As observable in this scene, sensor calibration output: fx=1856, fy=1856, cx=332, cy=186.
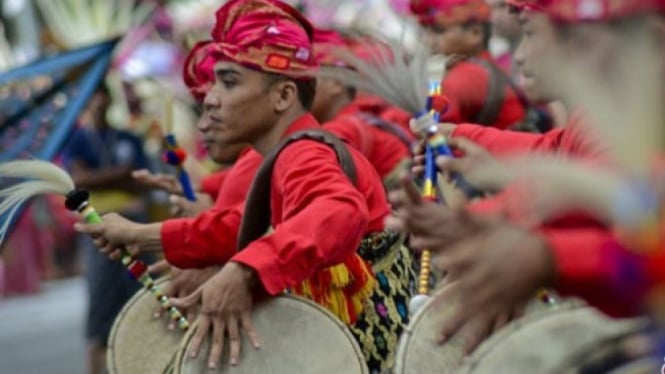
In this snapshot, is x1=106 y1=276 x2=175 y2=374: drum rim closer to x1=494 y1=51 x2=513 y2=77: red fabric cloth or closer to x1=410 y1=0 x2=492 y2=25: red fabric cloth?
x1=410 y1=0 x2=492 y2=25: red fabric cloth

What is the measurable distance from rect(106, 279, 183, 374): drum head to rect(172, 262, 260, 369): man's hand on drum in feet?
3.72

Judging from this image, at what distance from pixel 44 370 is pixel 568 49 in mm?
9869

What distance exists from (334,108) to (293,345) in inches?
119

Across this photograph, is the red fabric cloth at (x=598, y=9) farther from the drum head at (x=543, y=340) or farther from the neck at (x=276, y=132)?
the neck at (x=276, y=132)

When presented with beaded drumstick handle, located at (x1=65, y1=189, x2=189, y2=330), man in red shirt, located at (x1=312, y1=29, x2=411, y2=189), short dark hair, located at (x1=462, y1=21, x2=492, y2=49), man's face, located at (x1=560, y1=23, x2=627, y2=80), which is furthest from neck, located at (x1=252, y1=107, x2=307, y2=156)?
short dark hair, located at (x1=462, y1=21, x2=492, y2=49)

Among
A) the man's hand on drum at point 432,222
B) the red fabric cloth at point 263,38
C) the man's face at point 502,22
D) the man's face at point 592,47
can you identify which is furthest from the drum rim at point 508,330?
the man's face at point 502,22

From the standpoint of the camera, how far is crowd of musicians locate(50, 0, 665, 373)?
3.40m

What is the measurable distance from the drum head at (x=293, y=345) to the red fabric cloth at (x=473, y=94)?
2593mm

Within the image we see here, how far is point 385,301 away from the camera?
5.91 meters

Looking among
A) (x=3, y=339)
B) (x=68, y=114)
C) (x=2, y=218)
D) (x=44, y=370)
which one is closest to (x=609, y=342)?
(x=2, y=218)

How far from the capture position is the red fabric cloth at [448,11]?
827 centimetres

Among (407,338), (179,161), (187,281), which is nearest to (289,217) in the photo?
(407,338)

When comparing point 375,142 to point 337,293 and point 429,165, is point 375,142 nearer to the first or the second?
point 337,293

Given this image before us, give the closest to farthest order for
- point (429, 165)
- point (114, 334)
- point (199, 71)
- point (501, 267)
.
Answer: point (501, 267) < point (429, 165) < point (114, 334) < point (199, 71)
